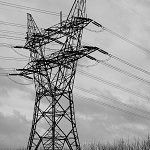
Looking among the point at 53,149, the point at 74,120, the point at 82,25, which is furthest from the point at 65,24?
the point at 53,149

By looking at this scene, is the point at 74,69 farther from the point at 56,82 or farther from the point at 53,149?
the point at 53,149

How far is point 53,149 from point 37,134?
2.71m

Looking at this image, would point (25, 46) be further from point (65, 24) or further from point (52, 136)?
point (52, 136)

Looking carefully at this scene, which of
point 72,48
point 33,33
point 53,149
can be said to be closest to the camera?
point 53,149

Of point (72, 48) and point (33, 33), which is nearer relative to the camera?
point (72, 48)

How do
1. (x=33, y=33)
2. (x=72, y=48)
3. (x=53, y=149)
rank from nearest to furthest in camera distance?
(x=53, y=149) → (x=72, y=48) → (x=33, y=33)

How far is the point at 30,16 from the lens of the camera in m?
38.6

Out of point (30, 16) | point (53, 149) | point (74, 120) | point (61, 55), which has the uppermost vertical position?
point (30, 16)

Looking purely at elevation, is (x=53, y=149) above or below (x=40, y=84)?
below

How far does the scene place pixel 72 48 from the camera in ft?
114

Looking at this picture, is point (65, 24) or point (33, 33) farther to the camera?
point (33, 33)

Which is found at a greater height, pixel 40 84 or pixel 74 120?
pixel 40 84

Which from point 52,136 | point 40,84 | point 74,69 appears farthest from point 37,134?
point 74,69

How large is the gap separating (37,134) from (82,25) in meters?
11.3
